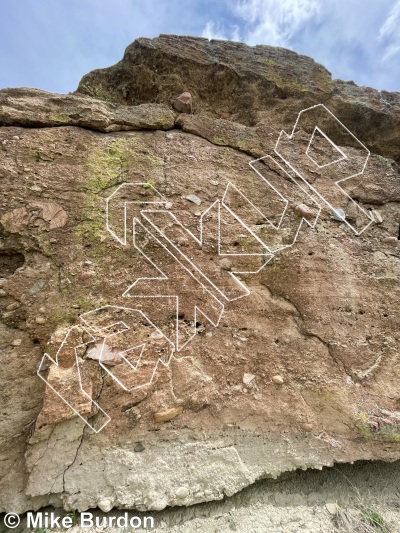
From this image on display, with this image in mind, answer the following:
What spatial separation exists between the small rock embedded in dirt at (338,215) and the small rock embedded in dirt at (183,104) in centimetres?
143

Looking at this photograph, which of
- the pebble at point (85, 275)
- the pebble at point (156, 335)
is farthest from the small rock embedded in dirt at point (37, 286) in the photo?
the pebble at point (156, 335)

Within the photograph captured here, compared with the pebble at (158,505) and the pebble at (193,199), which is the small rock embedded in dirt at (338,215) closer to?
the pebble at (193,199)

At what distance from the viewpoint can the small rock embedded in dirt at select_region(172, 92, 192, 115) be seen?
260cm

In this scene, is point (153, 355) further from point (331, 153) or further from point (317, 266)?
point (331, 153)

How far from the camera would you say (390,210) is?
247 cm

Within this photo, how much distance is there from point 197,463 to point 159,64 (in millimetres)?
3178

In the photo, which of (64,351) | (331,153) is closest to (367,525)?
(64,351)

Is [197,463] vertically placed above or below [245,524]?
above

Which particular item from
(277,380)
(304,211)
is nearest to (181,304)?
(277,380)

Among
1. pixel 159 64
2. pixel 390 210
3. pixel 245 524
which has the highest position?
pixel 159 64

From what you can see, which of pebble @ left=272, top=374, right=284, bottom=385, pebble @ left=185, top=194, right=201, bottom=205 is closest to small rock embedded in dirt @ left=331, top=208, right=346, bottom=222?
pebble @ left=185, top=194, right=201, bottom=205

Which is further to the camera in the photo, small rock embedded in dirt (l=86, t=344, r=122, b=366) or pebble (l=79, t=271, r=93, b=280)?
pebble (l=79, t=271, r=93, b=280)

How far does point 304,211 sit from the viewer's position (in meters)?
2.27

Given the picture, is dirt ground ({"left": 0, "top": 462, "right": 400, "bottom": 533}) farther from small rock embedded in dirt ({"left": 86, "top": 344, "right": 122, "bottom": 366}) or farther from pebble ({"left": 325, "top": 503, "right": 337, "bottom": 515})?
small rock embedded in dirt ({"left": 86, "top": 344, "right": 122, "bottom": 366})
